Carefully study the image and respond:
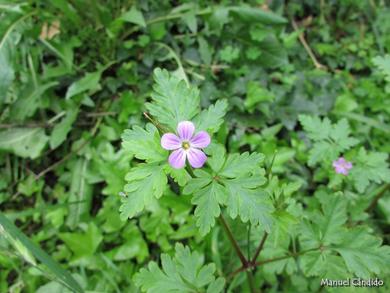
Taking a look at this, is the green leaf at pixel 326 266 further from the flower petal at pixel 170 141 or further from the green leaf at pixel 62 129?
the green leaf at pixel 62 129

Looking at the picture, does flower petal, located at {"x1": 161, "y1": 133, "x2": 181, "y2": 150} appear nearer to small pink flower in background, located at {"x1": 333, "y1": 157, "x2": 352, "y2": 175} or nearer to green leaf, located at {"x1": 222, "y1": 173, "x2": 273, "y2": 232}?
green leaf, located at {"x1": 222, "y1": 173, "x2": 273, "y2": 232}

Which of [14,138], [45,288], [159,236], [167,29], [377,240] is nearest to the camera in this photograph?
[377,240]

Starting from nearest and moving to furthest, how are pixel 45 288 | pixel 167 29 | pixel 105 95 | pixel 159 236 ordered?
pixel 45 288 → pixel 159 236 → pixel 105 95 → pixel 167 29

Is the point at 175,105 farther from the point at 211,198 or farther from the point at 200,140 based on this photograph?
the point at 211,198

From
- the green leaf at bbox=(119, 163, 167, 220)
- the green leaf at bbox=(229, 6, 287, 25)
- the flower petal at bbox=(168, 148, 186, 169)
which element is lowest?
the green leaf at bbox=(229, 6, 287, 25)

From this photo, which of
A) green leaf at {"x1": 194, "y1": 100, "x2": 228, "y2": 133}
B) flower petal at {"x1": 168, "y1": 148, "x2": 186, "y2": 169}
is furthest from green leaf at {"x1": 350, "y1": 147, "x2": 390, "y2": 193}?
flower petal at {"x1": 168, "y1": 148, "x2": 186, "y2": 169}

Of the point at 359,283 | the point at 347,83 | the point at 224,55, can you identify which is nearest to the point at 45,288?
the point at 359,283

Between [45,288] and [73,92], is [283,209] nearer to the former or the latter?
[45,288]
